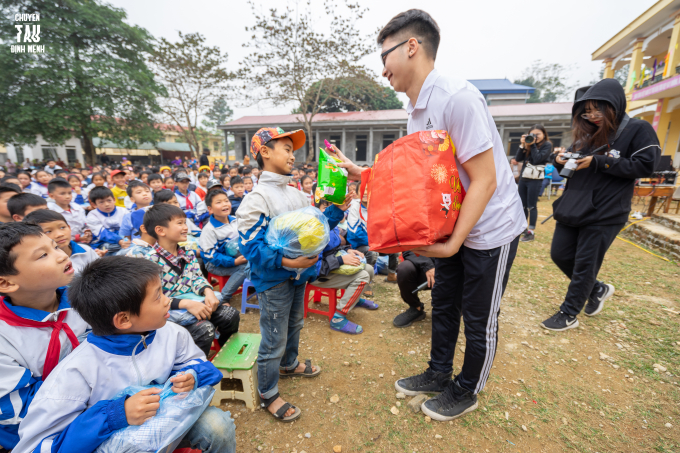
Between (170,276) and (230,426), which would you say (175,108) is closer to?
(170,276)

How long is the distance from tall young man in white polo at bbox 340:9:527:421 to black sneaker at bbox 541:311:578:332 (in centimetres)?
155

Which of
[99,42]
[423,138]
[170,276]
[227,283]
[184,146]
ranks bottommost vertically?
[227,283]

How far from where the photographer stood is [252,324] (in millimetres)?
3336

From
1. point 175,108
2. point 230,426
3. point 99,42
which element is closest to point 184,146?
point 175,108

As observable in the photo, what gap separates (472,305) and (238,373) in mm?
1651

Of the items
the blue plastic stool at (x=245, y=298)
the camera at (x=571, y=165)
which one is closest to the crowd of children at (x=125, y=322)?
the blue plastic stool at (x=245, y=298)

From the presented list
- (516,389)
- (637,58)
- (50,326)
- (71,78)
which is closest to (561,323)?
(516,389)

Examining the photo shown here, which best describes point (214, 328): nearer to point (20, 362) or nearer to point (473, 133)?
point (20, 362)

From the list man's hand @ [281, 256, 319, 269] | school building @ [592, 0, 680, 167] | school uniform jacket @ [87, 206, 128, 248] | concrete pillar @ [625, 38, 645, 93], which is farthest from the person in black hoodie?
concrete pillar @ [625, 38, 645, 93]

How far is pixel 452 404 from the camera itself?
6.69 ft

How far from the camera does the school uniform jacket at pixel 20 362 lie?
1.20 metres

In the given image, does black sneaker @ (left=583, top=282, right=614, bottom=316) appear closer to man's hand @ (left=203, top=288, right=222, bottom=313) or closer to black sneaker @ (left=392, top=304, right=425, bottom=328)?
black sneaker @ (left=392, top=304, right=425, bottom=328)

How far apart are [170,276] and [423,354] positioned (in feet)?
7.50

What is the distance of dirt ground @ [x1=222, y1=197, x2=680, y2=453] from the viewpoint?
1.92m
